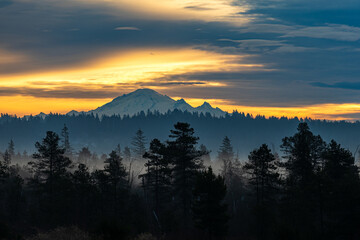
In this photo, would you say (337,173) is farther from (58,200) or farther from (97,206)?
(58,200)

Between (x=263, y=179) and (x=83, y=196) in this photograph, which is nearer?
(x=263, y=179)

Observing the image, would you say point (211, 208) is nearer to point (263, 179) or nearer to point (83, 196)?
point (263, 179)

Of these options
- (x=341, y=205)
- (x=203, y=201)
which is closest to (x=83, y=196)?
(x=203, y=201)

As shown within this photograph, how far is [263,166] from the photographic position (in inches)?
1745

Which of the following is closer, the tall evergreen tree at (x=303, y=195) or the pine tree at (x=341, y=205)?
the pine tree at (x=341, y=205)

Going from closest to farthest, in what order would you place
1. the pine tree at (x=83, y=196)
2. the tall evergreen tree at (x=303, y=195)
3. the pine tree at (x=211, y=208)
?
the pine tree at (x=211, y=208) < the tall evergreen tree at (x=303, y=195) < the pine tree at (x=83, y=196)

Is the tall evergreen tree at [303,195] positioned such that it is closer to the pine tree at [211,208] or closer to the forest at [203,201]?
the forest at [203,201]

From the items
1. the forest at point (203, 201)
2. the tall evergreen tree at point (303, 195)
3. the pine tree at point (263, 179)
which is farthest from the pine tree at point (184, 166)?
the tall evergreen tree at point (303, 195)

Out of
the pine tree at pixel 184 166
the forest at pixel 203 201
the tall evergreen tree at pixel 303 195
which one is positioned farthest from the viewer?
the pine tree at pixel 184 166

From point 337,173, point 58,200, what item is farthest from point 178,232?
point 337,173

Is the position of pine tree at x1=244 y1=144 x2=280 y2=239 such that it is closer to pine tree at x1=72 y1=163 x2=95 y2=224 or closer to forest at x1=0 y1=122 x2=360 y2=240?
forest at x1=0 y1=122 x2=360 y2=240

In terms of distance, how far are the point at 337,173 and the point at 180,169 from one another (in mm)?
16111

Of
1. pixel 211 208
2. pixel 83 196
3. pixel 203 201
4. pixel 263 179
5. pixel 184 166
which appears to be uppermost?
pixel 184 166

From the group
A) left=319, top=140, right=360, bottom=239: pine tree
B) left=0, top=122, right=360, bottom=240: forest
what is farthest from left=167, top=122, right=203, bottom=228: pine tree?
left=319, top=140, right=360, bottom=239: pine tree
